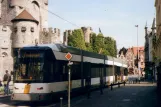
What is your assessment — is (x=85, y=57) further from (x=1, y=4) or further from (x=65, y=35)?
(x=65, y=35)

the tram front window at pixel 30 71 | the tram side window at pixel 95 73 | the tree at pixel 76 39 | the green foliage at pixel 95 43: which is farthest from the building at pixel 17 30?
the tram front window at pixel 30 71

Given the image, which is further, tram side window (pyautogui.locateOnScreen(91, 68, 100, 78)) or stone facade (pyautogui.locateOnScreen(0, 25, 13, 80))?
stone facade (pyautogui.locateOnScreen(0, 25, 13, 80))

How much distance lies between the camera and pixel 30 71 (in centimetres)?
1664

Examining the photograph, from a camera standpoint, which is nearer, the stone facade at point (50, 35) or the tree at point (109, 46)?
the stone facade at point (50, 35)

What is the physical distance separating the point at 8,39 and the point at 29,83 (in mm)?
45618

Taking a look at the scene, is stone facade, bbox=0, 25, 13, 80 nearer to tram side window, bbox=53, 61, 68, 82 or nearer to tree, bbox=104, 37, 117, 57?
tree, bbox=104, 37, 117, 57

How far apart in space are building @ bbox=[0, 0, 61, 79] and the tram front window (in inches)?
1582

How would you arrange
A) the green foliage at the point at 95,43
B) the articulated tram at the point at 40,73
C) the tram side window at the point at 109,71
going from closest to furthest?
the articulated tram at the point at 40,73 → the tram side window at the point at 109,71 → the green foliage at the point at 95,43

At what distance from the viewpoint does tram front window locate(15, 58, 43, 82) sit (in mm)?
16578

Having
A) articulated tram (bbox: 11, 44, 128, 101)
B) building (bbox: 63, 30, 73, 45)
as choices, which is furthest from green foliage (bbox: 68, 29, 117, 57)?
articulated tram (bbox: 11, 44, 128, 101)

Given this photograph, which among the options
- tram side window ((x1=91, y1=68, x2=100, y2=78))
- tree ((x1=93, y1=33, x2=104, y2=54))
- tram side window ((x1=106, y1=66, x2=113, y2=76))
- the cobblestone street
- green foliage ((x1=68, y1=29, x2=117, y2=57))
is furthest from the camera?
tree ((x1=93, y1=33, x2=104, y2=54))

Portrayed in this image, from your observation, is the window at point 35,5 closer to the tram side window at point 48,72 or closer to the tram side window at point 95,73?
the tram side window at point 95,73

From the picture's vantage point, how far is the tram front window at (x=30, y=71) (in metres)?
16.6

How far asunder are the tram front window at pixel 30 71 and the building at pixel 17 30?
40.2 meters
